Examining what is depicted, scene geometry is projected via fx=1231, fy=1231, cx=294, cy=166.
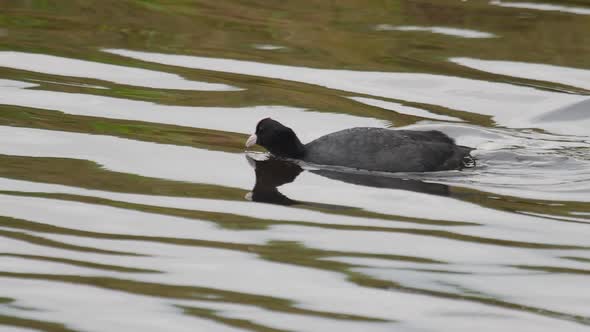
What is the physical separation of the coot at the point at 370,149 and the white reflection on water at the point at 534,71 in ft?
8.82

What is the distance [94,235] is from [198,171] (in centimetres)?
186

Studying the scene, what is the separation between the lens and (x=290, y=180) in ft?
29.2

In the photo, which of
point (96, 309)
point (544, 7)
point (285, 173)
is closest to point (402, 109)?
point (285, 173)

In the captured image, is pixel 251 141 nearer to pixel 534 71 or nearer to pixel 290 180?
pixel 290 180

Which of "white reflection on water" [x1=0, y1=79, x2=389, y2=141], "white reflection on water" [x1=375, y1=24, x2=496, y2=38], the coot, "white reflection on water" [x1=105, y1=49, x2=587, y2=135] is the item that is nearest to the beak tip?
the coot

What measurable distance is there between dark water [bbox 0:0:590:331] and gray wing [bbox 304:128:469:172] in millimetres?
163

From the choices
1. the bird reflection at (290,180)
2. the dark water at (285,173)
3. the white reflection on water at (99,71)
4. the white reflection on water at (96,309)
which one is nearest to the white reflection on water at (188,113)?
the dark water at (285,173)

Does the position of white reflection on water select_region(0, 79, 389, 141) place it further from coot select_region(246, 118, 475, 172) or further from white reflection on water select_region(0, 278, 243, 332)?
white reflection on water select_region(0, 278, 243, 332)

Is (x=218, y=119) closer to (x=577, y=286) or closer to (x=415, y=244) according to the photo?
(x=415, y=244)

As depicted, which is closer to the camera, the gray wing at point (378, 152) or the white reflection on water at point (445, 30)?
the gray wing at point (378, 152)

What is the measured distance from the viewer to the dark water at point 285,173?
19.5 ft

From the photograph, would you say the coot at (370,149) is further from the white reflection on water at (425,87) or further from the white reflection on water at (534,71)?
the white reflection on water at (534,71)

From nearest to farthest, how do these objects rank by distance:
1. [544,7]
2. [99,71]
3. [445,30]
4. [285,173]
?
[285,173], [99,71], [445,30], [544,7]

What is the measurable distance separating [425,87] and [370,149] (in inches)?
105
